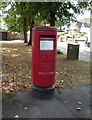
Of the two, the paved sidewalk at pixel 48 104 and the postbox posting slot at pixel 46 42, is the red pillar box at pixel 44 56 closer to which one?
the postbox posting slot at pixel 46 42

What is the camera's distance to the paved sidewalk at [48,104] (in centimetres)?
284

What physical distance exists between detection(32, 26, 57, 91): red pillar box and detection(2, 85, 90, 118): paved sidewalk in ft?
0.97

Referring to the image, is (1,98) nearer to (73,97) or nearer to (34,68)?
(34,68)

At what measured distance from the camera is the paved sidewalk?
284cm

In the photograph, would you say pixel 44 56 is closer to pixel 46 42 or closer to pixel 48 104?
pixel 46 42

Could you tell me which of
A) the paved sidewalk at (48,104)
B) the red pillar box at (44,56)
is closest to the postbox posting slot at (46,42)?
the red pillar box at (44,56)

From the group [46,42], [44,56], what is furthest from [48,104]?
[46,42]

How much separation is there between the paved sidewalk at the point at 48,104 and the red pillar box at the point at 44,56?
0.97 feet

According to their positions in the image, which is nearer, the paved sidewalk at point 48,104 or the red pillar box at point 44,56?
the paved sidewalk at point 48,104

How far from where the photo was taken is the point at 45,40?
3.66 meters

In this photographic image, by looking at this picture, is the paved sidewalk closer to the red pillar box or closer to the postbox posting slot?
the red pillar box

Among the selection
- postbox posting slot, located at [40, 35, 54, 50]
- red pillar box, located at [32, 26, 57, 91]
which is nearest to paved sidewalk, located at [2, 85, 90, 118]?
red pillar box, located at [32, 26, 57, 91]

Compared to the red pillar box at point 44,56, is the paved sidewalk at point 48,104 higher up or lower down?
lower down

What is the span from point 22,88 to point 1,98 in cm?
79
